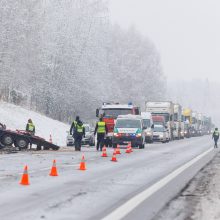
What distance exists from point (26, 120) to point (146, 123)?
10.4 metres

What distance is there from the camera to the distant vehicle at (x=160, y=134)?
47.9 m

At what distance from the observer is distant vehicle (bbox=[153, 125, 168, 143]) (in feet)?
157

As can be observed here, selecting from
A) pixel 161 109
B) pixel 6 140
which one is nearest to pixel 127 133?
pixel 6 140

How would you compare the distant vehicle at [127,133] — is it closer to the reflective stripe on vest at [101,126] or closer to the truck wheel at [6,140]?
the reflective stripe on vest at [101,126]

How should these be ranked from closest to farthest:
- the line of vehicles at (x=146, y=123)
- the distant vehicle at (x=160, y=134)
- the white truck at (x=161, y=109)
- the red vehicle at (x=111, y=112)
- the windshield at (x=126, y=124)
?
the line of vehicles at (x=146, y=123) → the windshield at (x=126, y=124) → the red vehicle at (x=111, y=112) → the distant vehicle at (x=160, y=134) → the white truck at (x=161, y=109)

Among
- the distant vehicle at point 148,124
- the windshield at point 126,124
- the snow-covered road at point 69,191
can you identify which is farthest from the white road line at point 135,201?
the distant vehicle at point 148,124

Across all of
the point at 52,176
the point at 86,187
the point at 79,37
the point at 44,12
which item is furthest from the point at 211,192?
the point at 79,37

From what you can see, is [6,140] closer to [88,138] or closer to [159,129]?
[88,138]

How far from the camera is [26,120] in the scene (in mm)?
47844

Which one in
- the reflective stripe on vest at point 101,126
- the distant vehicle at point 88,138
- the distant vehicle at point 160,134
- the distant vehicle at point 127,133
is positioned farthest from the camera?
the distant vehicle at point 160,134

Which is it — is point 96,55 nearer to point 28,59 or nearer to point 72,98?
point 72,98

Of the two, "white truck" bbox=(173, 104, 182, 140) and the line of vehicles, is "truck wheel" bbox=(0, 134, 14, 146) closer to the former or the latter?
the line of vehicles

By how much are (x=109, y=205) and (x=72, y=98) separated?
5000cm

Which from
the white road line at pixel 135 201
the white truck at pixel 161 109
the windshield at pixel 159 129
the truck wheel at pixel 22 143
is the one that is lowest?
the white road line at pixel 135 201
